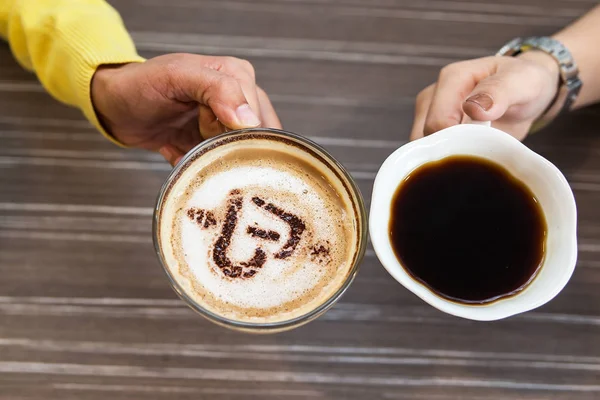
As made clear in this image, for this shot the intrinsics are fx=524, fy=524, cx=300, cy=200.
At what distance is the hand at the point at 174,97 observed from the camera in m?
0.78

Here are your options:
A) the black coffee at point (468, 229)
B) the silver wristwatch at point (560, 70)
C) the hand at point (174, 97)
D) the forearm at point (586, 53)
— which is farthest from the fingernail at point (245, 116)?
the forearm at point (586, 53)

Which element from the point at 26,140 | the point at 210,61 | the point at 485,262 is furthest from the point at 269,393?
the point at 26,140

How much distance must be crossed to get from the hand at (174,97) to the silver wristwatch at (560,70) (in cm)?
50

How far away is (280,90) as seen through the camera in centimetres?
107

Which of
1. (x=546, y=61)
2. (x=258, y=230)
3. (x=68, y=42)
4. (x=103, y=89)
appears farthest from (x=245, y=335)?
(x=546, y=61)

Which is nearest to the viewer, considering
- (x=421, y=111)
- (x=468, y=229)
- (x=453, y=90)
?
(x=468, y=229)

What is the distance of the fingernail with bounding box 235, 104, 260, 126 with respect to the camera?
0.77m

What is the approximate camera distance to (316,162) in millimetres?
786

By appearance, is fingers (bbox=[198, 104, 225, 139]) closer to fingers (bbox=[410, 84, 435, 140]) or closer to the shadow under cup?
the shadow under cup

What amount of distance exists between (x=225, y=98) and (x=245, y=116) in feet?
0.13

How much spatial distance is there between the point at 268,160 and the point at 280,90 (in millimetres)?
324

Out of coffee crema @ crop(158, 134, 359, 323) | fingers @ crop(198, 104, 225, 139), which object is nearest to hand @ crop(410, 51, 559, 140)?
coffee crema @ crop(158, 134, 359, 323)

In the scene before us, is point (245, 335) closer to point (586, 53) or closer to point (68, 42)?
point (68, 42)

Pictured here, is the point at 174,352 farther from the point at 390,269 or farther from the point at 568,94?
the point at 568,94
